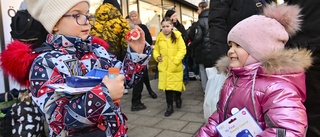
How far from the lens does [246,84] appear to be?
149 centimetres

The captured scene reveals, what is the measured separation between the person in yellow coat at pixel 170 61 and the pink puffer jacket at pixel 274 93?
2.68 m

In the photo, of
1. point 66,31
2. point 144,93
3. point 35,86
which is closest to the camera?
point 35,86

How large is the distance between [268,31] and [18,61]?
4.95 feet

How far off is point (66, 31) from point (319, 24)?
1553 mm

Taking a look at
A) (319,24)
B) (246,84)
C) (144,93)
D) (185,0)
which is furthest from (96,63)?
(185,0)

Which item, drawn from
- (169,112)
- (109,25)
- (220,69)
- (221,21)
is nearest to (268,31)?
(220,69)

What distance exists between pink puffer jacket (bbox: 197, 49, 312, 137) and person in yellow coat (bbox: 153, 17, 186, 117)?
2680 millimetres

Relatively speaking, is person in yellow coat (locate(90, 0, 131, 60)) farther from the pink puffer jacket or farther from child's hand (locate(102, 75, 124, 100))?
child's hand (locate(102, 75, 124, 100))

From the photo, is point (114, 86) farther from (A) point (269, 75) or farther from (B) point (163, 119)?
(B) point (163, 119)

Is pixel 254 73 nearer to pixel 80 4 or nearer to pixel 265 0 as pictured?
pixel 265 0

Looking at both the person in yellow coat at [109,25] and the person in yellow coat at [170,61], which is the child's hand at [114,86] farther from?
the person in yellow coat at [170,61]

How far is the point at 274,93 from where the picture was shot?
4.39 ft

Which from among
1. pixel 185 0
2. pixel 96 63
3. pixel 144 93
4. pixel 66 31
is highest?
pixel 185 0

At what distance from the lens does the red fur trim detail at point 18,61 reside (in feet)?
4.79
